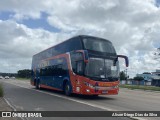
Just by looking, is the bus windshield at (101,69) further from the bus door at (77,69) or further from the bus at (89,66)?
the bus door at (77,69)

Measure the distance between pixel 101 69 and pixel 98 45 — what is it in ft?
5.48

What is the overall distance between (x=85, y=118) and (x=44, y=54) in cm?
1780

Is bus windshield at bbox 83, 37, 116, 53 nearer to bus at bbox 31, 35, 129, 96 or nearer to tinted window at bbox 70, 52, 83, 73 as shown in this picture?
bus at bbox 31, 35, 129, 96

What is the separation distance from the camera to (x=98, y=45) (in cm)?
Result: 1903

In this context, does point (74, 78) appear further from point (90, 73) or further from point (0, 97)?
point (0, 97)

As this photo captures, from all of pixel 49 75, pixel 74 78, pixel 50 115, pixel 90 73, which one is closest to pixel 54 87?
pixel 49 75

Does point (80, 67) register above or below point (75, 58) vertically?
below

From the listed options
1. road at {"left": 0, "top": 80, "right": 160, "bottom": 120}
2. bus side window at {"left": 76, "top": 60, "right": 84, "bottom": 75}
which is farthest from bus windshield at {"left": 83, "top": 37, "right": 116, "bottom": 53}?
road at {"left": 0, "top": 80, "right": 160, "bottom": 120}

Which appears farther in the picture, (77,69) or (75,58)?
(75,58)

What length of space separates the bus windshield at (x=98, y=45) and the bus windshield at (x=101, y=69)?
787 mm

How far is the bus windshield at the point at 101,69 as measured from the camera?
59.0 ft

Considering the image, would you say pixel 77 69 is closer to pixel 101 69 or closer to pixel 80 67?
pixel 80 67

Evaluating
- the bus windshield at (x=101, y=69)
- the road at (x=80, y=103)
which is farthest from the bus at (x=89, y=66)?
the road at (x=80, y=103)

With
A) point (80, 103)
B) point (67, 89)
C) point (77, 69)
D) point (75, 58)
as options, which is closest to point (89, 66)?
point (77, 69)
